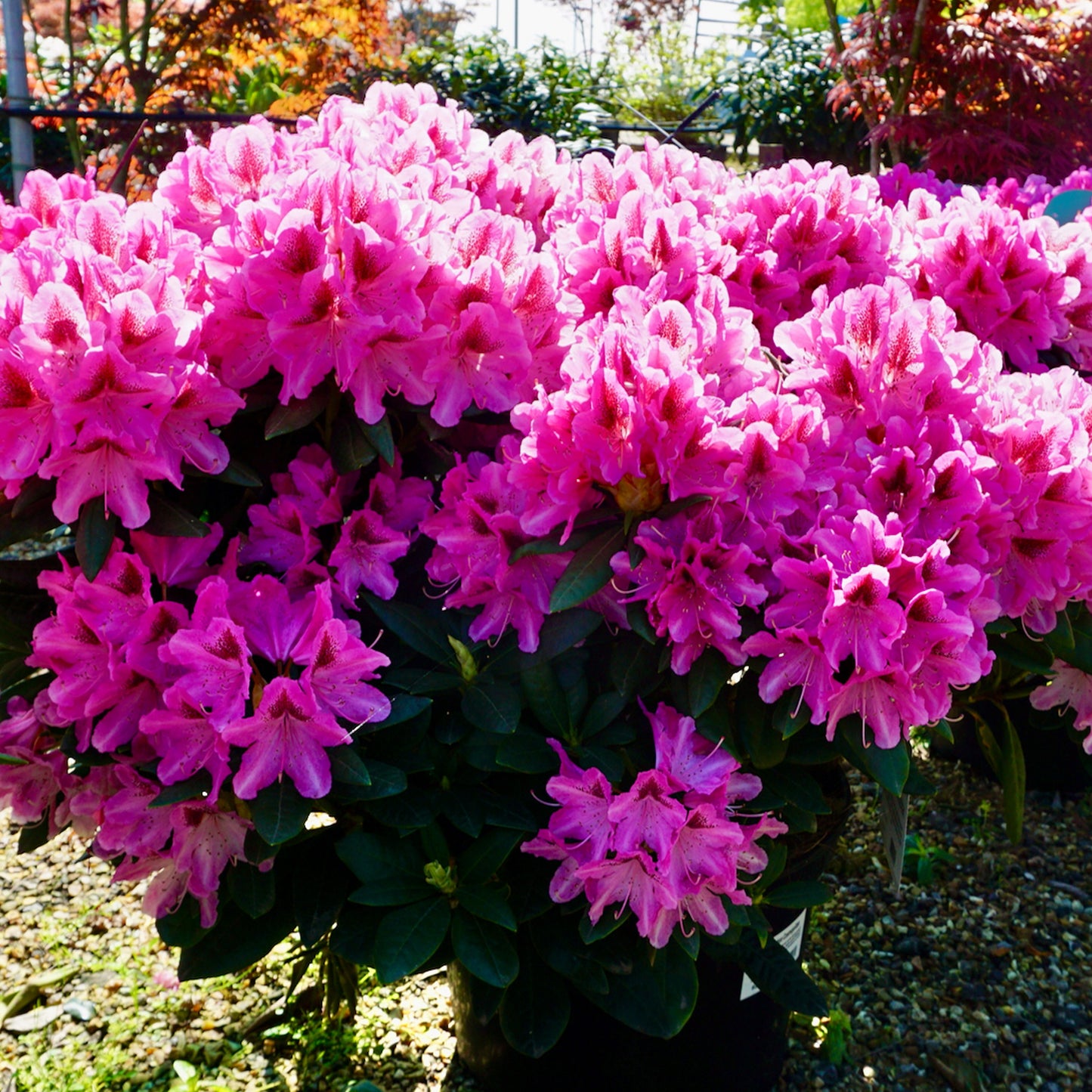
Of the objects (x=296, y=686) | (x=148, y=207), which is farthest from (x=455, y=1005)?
(x=148, y=207)

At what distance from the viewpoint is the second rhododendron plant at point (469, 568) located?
44.9 inches

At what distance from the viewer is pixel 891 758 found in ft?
3.93

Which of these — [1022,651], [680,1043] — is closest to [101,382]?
[1022,651]

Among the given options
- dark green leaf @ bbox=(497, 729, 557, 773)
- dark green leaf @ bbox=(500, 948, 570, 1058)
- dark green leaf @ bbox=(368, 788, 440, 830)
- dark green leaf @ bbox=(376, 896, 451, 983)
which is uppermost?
dark green leaf @ bbox=(497, 729, 557, 773)

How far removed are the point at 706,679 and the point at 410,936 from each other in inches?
16.7

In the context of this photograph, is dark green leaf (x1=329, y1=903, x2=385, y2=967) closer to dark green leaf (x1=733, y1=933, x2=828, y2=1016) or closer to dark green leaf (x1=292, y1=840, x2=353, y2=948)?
dark green leaf (x1=292, y1=840, x2=353, y2=948)

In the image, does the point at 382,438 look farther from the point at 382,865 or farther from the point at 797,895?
the point at 797,895

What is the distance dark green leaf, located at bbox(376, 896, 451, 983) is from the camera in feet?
4.03

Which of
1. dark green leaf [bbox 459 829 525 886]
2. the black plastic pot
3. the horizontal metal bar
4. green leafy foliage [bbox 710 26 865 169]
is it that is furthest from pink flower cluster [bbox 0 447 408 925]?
green leafy foliage [bbox 710 26 865 169]

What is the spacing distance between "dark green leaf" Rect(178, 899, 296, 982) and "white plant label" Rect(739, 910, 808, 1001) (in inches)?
27.5

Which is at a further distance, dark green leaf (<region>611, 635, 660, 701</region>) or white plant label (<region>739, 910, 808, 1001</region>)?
white plant label (<region>739, 910, 808, 1001</region>)

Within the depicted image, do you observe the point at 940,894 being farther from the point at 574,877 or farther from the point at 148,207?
the point at 148,207

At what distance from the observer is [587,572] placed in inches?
46.1

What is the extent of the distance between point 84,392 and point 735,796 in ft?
2.51
